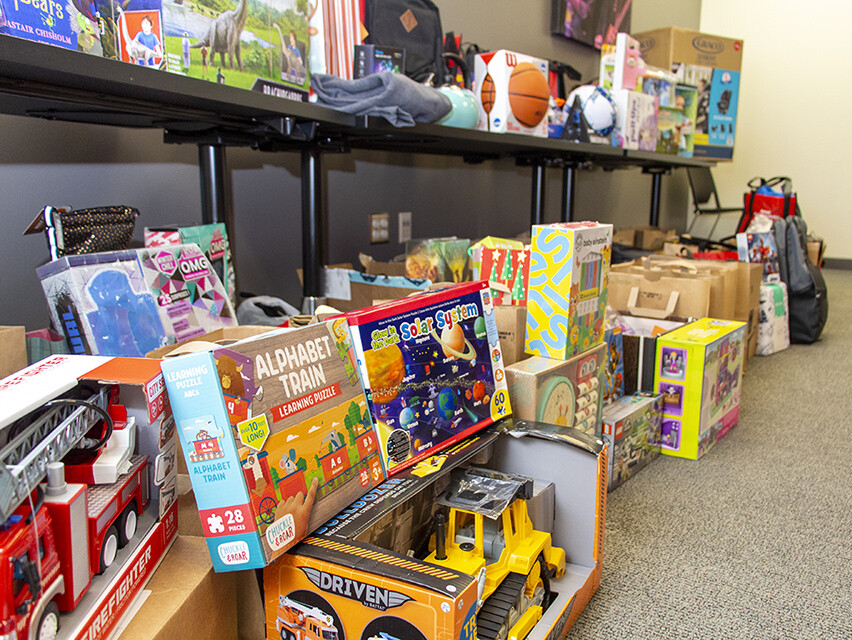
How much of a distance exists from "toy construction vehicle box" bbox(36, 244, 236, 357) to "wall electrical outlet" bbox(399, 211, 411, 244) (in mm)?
1415

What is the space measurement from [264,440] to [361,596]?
22 cm

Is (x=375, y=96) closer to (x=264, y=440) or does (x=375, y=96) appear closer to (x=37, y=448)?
(x=264, y=440)

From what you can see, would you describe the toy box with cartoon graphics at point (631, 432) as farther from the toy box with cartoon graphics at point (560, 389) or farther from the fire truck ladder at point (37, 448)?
the fire truck ladder at point (37, 448)

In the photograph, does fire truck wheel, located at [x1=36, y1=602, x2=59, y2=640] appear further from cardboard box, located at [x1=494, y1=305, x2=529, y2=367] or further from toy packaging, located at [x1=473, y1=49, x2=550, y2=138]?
toy packaging, located at [x1=473, y1=49, x2=550, y2=138]

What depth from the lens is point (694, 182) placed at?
539 centimetres

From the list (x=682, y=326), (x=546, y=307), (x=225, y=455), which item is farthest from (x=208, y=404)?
(x=682, y=326)

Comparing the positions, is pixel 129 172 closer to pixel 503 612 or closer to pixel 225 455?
pixel 225 455

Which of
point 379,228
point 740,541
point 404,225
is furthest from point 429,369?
point 404,225

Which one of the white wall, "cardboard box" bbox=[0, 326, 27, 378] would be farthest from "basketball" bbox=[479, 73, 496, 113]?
the white wall

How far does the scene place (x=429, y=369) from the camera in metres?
1.17

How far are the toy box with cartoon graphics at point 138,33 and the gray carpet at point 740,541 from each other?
4.04 ft

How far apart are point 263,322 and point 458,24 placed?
178 centimetres

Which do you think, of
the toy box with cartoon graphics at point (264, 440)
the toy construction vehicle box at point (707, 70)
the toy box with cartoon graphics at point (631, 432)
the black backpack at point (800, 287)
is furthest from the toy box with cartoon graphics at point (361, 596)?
the toy construction vehicle box at point (707, 70)

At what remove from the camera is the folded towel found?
1540mm
